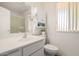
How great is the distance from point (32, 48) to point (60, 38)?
405 millimetres

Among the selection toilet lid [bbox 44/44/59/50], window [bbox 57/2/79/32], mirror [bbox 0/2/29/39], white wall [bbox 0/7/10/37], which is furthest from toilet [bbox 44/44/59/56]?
white wall [bbox 0/7/10/37]

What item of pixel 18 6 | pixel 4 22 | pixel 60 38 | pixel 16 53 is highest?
pixel 18 6

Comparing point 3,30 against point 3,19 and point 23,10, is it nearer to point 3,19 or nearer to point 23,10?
point 3,19

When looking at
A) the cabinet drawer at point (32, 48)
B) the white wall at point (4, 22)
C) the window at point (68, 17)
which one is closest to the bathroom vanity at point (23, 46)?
the cabinet drawer at point (32, 48)

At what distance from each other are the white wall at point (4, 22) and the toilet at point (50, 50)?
556 millimetres

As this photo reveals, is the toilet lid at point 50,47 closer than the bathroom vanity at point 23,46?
No

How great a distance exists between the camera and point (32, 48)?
155 centimetres

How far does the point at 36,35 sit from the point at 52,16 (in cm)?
34

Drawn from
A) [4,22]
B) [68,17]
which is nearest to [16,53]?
[4,22]

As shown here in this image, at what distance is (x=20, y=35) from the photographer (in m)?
1.52

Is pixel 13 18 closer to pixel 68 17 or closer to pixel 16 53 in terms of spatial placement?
pixel 16 53

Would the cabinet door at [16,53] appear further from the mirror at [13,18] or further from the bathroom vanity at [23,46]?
the mirror at [13,18]

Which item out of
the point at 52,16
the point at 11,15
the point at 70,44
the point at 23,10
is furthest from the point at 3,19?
the point at 70,44

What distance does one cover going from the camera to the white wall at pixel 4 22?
1474 mm
